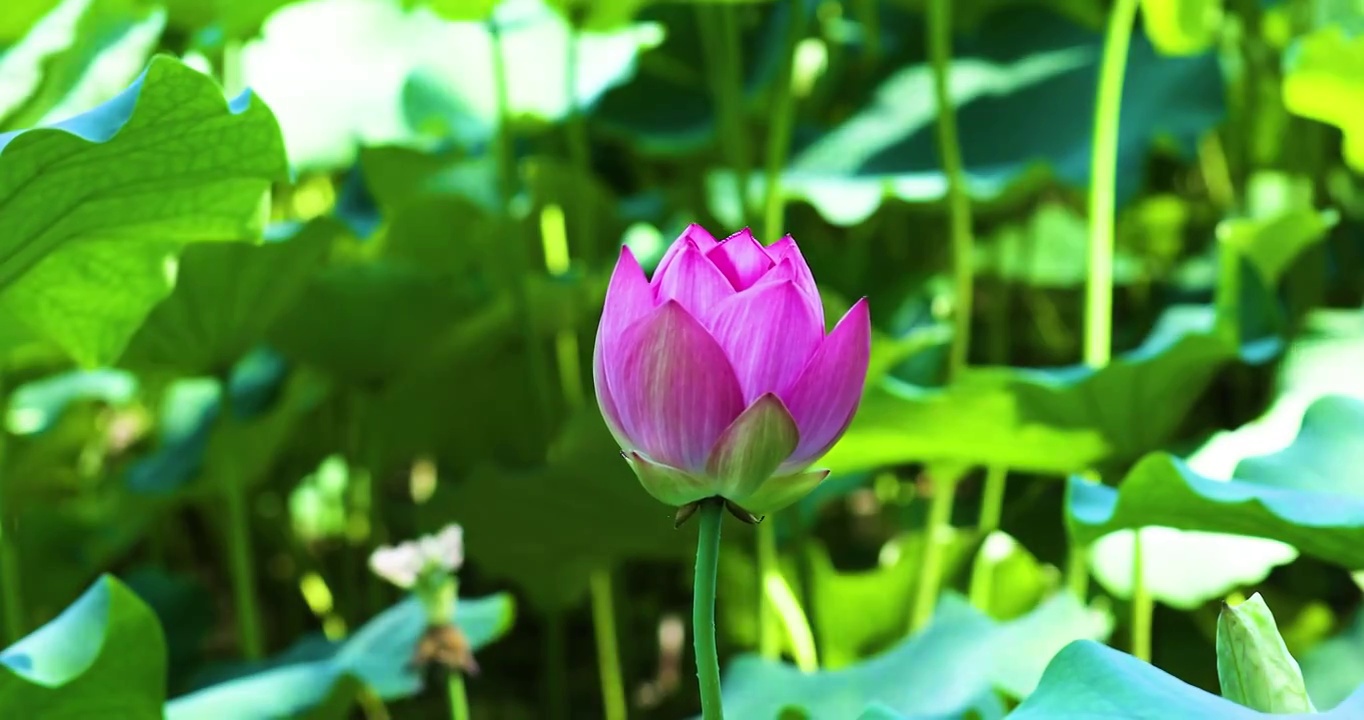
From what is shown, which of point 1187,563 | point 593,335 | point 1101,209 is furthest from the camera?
point 593,335

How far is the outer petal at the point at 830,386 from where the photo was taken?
0.40m

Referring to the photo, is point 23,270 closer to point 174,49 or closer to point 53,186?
point 53,186

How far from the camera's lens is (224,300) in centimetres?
96

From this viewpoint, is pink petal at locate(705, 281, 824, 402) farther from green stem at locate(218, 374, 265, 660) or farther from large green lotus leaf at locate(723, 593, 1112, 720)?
green stem at locate(218, 374, 265, 660)

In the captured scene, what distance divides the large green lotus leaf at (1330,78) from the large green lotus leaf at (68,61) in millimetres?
757

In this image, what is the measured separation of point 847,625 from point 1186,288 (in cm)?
60

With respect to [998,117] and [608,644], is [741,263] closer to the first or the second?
[608,644]

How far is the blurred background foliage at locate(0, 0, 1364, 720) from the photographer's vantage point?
70cm

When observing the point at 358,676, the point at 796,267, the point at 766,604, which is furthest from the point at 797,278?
the point at 766,604

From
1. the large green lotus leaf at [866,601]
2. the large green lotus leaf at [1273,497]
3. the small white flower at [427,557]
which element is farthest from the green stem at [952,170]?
the small white flower at [427,557]

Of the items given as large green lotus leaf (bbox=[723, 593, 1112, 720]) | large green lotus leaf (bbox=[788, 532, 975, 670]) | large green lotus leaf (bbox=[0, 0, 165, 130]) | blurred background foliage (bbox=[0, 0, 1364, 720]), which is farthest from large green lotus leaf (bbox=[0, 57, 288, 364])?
large green lotus leaf (bbox=[788, 532, 975, 670])

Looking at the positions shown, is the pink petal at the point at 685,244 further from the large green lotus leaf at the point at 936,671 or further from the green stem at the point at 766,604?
the green stem at the point at 766,604

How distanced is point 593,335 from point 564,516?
265mm

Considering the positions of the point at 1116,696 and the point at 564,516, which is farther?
the point at 564,516
